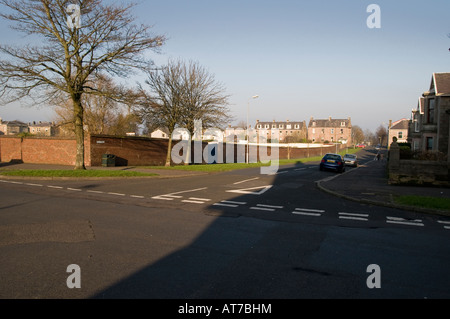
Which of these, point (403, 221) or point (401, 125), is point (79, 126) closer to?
point (403, 221)

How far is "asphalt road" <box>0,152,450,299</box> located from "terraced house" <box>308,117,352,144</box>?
114763 millimetres

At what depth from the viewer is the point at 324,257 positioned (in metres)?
5.32

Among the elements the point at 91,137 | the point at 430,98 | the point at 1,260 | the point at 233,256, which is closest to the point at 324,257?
the point at 233,256

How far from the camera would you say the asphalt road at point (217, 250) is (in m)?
4.08

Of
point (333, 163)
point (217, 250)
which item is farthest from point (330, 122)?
point (217, 250)

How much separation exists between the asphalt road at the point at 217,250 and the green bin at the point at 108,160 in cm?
1439

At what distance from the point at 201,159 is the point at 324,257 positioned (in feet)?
101

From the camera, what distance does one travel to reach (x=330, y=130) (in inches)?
4875

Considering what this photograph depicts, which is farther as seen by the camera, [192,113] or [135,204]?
[192,113]

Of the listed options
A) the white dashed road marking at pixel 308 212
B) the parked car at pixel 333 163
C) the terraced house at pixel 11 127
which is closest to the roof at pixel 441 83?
the parked car at pixel 333 163

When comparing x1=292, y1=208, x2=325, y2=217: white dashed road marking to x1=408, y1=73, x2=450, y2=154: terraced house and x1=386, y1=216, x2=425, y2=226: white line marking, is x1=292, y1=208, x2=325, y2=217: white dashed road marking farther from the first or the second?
x1=408, y1=73, x2=450, y2=154: terraced house

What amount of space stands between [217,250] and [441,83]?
31735mm

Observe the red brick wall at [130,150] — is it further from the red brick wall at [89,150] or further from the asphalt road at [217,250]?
the asphalt road at [217,250]

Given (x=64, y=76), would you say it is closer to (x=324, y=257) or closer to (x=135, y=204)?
(x=135, y=204)
